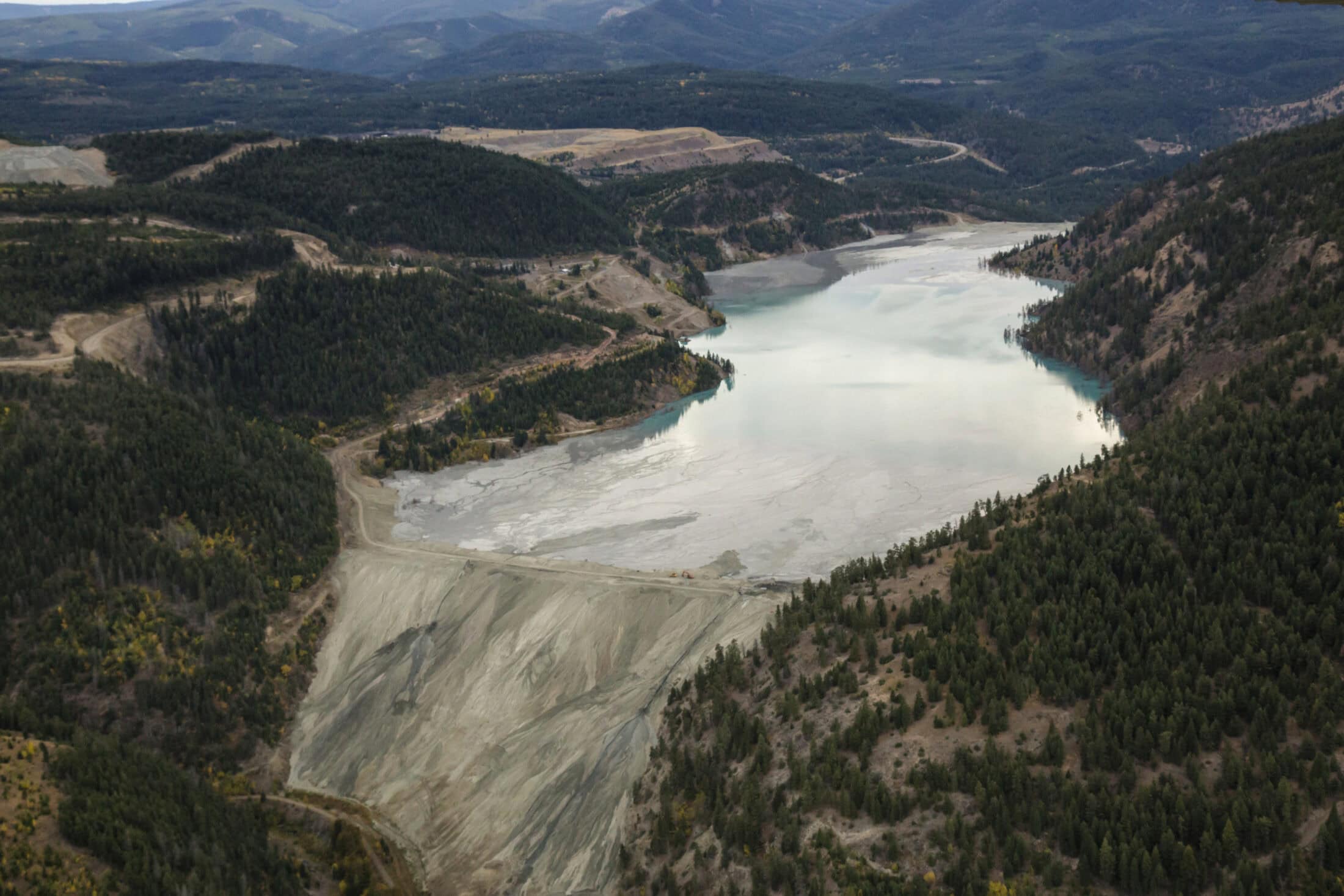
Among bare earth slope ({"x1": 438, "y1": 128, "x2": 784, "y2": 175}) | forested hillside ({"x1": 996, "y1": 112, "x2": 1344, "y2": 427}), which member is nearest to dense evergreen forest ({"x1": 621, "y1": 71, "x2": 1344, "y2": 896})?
forested hillside ({"x1": 996, "y1": 112, "x2": 1344, "y2": 427})

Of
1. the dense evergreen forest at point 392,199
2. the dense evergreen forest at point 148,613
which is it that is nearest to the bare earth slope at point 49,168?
the dense evergreen forest at point 392,199

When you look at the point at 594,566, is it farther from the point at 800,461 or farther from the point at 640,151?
the point at 640,151

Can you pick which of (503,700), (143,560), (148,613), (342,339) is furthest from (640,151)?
(503,700)

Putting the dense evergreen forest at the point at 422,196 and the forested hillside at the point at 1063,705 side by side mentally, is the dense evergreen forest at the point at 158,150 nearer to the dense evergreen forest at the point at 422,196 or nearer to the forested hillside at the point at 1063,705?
the dense evergreen forest at the point at 422,196

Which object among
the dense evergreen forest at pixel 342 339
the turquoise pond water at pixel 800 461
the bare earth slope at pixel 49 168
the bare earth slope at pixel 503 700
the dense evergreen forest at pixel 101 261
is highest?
the bare earth slope at pixel 49 168

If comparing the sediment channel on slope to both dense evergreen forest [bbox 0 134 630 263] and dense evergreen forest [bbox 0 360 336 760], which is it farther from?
dense evergreen forest [bbox 0 134 630 263]

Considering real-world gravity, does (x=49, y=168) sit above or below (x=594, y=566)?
above

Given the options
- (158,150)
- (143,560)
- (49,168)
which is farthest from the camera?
(158,150)

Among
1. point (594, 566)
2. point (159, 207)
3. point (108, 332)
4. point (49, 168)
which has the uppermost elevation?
point (49, 168)
